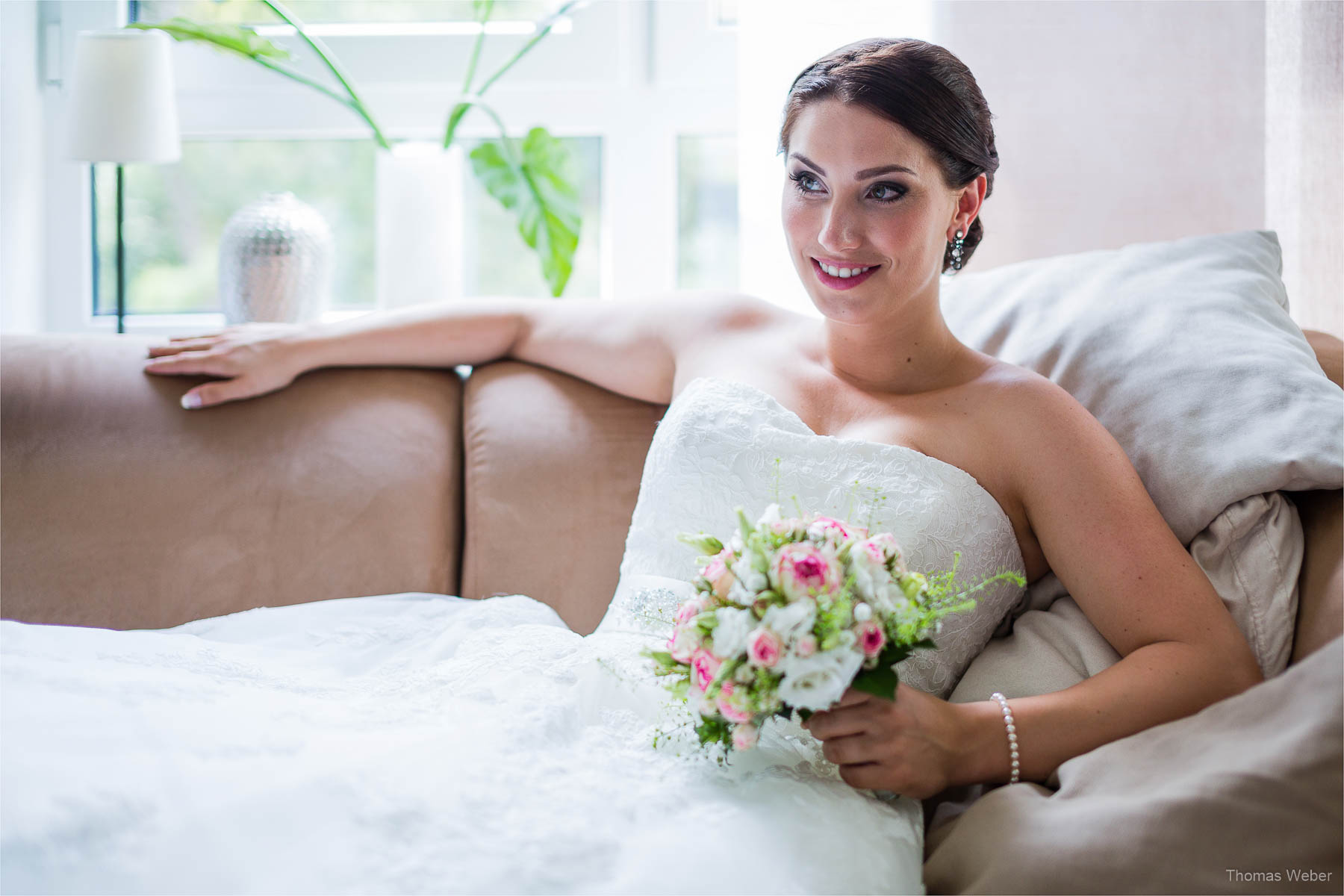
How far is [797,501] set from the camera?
4.51 ft

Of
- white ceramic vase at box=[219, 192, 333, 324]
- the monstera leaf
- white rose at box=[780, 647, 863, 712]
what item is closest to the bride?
white rose at box=[780, 647, 863, 712]

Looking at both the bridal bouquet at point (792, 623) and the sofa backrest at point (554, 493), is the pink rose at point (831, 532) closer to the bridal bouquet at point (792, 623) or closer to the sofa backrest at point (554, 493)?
the bridal bouquet at point (792, 623)

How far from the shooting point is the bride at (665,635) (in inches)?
36.9

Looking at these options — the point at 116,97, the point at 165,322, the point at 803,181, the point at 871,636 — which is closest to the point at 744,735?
the point at 871,636

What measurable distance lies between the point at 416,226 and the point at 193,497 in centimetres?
92

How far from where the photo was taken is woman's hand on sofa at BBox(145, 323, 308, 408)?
1761 millimetres

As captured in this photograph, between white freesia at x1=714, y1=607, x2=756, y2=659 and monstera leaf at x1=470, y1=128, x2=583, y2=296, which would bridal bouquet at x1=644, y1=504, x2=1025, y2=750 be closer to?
white freesia at x1=714, y1=607, x2=756, y2=659

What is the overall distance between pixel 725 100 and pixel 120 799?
Result: 2282 millimetres

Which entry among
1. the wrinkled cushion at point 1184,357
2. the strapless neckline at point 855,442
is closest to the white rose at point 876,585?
the strapless neckline at point 855,442

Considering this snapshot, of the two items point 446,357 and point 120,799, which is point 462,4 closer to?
point 446,357

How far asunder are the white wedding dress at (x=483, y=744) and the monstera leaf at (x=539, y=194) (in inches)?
39.9

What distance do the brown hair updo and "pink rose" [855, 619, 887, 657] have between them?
75 cm

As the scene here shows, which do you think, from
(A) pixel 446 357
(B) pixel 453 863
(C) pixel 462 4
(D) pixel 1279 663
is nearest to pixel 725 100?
(C) pixel 462 4

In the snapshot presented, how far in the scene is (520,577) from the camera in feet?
5.69
